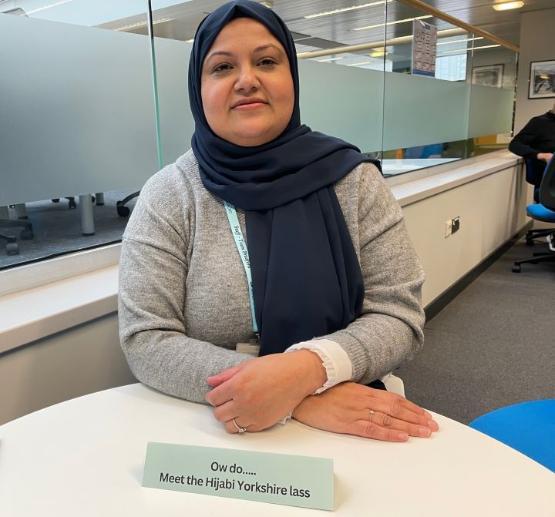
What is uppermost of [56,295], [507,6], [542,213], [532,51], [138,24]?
[507,6]

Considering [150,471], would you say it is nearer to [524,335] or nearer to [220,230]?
[220,230]

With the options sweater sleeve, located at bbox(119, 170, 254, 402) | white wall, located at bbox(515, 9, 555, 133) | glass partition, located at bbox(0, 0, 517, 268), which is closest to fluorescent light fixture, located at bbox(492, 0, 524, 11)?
white wall, located at bbox(515, 9, 555, 133)

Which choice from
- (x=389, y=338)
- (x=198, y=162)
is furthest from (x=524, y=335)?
(x=198, y=162)

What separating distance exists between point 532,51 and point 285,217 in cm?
564

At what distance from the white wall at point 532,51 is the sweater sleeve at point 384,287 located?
526 centimetres

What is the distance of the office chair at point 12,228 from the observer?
124cm

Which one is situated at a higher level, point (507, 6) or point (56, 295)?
point (507, 6)

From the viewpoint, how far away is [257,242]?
1.01m

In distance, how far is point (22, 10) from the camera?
120cm

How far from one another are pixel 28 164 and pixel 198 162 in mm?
468

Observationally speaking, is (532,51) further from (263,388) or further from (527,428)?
(263,388)

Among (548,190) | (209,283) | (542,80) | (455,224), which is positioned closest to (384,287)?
(209,283)

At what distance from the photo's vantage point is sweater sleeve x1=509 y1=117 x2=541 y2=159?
4590 millimetres

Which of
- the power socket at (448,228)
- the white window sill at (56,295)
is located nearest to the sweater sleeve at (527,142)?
the power socket at (448,228)
